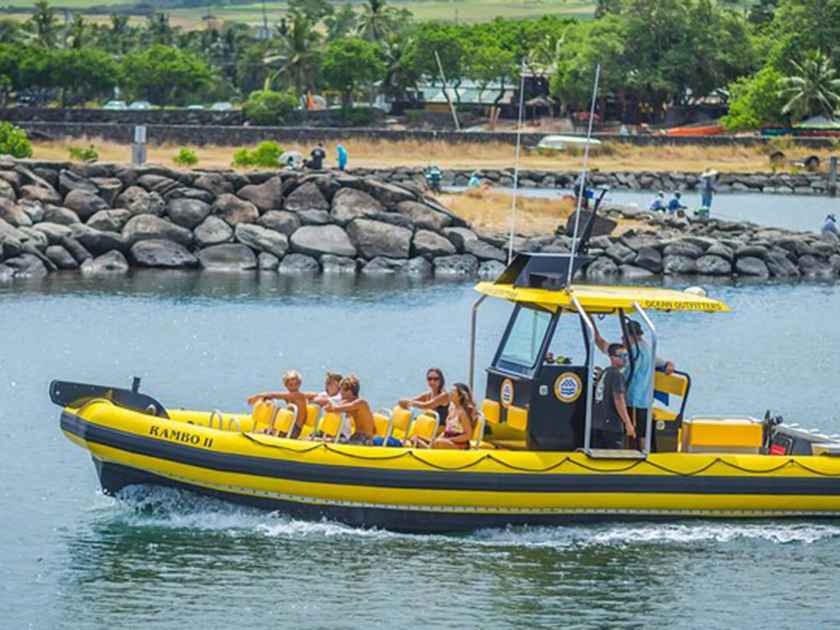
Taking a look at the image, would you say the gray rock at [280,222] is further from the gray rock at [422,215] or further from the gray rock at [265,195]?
the gray rock at [422,215]

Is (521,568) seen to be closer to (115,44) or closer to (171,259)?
(171,259)

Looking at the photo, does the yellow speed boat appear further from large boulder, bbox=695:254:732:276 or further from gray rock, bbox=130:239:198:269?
large boulder, bbox=695:254:732:276

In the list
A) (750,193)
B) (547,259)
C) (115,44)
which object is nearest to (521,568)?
(547,259)

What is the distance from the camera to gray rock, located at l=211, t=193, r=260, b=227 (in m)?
45.7

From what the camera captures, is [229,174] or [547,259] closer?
[547,259]

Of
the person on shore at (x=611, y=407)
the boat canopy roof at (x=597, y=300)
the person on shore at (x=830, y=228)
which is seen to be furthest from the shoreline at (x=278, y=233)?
the person on shore at (x=611, y=407)

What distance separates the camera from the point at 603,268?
4591 centimetres

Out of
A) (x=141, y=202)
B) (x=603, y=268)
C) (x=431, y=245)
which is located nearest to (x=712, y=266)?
(x=603, y=268)

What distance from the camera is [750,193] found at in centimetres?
8275

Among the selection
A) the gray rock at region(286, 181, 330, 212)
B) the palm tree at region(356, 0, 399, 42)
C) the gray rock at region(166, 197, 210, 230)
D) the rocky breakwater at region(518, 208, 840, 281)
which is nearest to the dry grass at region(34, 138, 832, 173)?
the rocky breakwater at region(518, 208, 840, 281)

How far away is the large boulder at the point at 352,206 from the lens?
45.8 metres

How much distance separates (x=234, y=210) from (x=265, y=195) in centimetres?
90

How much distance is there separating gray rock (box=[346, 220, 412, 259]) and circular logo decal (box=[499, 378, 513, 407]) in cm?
2603

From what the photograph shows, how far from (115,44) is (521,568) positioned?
168 meters
